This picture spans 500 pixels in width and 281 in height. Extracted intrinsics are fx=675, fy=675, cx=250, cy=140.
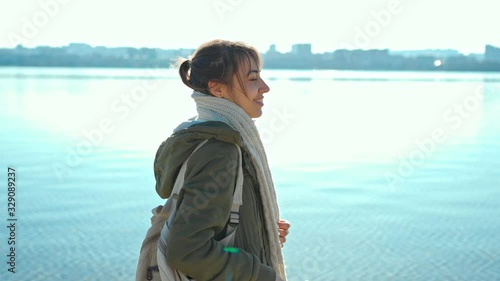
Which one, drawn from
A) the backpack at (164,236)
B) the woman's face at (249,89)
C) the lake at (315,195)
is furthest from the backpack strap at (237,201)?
the lake at (315,195)

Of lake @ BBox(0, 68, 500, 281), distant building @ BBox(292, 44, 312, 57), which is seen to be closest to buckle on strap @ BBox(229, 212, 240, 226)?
lake @ BBox(0, 68, 500, 281)

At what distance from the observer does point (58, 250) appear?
430cm

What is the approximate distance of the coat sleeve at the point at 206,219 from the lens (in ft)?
4.82

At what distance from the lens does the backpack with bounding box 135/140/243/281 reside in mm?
1556

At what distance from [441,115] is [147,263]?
41.0ft

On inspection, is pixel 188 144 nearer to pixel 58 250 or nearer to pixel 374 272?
pixel 374 272

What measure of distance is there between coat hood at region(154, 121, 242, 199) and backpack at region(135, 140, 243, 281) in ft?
0.06

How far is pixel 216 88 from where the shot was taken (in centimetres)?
166

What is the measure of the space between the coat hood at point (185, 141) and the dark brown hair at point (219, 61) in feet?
0.42

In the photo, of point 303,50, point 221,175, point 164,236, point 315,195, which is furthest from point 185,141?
point 303,50

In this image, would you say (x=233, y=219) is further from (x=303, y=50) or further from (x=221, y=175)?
(x=303, y=50)

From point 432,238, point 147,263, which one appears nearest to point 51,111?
point 432,238

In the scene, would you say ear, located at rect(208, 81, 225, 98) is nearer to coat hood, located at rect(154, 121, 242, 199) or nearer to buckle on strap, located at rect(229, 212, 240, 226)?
coat hood, located at rect(154, 121, 242, 199)

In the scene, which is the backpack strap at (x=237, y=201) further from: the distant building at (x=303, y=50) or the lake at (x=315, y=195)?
the distant building at (x=303, y=50)
